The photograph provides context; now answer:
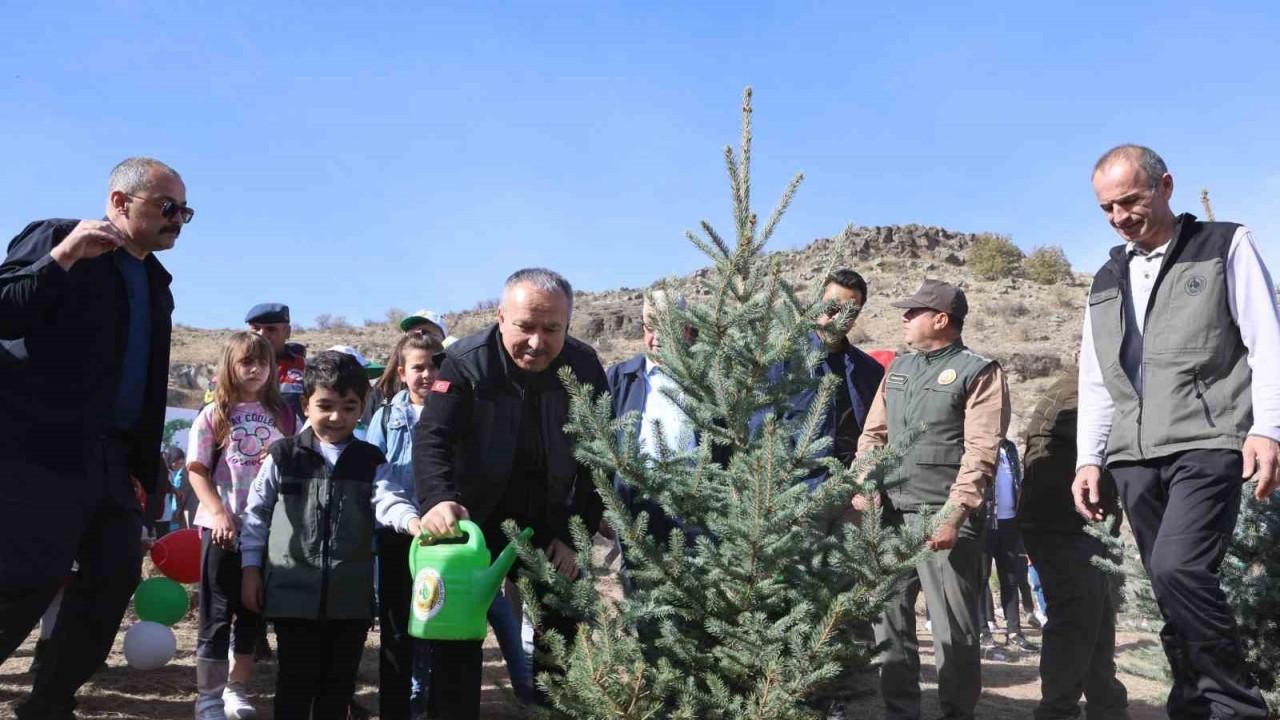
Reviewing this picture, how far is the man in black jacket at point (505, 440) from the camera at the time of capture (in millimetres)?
3734

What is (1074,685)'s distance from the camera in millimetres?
5289

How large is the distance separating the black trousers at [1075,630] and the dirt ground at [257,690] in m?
0.21

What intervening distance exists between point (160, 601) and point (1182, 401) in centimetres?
528

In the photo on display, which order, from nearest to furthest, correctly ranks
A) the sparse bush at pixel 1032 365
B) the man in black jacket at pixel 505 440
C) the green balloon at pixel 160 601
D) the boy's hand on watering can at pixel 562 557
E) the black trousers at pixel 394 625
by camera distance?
the man in black jacket at pixel 505 440
the boy's hand on watering can at pixel 562 557
the black trousers at pixel 394 625
the green balloon at pixel 160 601
the sparse bush at pixel 1032 365

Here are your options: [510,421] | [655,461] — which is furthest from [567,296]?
[655,461]

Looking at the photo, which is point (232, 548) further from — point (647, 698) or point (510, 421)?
point (647, 698)

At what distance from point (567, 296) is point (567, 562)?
973mm

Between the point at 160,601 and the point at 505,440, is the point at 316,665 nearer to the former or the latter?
the point at 505,440

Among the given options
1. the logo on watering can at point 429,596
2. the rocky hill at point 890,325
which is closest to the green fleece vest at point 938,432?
the logo on watering can at point 429,596

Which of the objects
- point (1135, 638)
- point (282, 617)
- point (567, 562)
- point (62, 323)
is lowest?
point (1135, 638)

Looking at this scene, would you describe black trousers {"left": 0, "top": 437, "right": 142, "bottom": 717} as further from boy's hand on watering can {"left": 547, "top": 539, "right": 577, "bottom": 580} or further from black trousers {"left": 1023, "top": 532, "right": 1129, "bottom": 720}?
black trousers {"left": 1023, "top": 532, "right": 1129, "bottom": 720}

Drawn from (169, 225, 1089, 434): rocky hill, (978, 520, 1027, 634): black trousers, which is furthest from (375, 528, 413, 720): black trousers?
(169, 225, 1089, 434): rocky hill

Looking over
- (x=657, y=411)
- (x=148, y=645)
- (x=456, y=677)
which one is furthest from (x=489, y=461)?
(x=148, y=645)

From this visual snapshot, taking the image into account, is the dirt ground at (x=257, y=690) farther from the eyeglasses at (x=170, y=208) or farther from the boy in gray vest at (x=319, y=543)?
the eyeglasses at (x=170, y=208)
